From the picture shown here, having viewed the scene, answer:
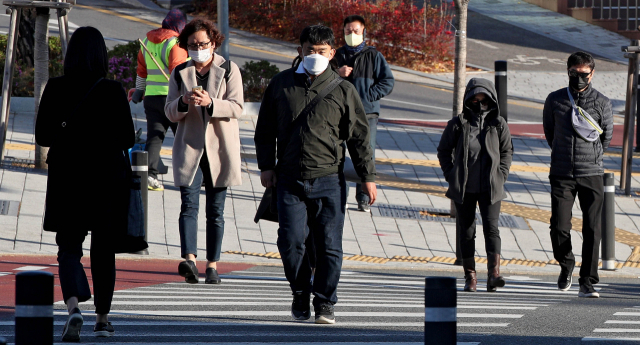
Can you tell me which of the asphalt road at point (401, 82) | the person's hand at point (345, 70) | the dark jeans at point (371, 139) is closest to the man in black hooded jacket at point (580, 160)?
the person's hand at point (345, 70)

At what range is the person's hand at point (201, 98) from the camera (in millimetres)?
6996

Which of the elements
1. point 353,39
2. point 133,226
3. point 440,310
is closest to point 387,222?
point 353,39

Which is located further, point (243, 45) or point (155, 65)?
point (243, 45)

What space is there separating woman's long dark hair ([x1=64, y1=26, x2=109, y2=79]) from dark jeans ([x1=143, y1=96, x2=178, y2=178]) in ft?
14.3

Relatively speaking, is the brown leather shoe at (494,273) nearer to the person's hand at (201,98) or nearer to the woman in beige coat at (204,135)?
the woman in beige coat at (204,135)

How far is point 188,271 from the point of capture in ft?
24.4

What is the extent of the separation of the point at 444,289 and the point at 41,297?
1.50 metres

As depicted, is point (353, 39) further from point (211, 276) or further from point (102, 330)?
point (102, 330)

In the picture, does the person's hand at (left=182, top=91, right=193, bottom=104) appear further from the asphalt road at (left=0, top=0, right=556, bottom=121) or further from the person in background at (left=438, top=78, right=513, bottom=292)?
the asphalt road at (left=0, top=0, right=556, bottom=121)

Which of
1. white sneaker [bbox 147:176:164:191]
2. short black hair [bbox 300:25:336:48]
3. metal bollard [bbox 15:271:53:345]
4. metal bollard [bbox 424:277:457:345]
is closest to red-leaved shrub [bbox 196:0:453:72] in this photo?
white sneaker [bbox 147:176:164:191]

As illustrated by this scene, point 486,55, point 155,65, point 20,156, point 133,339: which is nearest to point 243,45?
point 486,55

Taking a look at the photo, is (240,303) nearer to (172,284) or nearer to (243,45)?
(172,284)

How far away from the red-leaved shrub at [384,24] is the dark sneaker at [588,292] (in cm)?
1752

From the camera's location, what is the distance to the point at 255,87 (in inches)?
676
